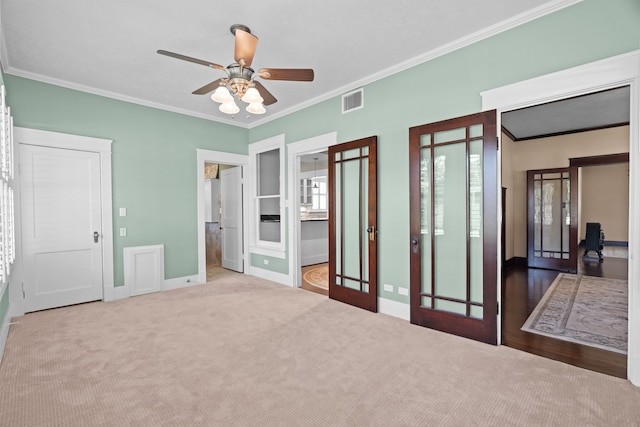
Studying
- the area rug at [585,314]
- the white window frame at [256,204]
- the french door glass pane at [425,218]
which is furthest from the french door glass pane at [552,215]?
the white window frame at [256,204]

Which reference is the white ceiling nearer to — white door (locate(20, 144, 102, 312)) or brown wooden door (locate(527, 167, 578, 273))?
white door (locate(20, 144, 102, 312))

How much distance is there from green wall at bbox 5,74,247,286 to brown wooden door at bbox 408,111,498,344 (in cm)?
377

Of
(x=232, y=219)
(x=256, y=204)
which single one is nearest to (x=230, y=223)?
(x=232, y=219)

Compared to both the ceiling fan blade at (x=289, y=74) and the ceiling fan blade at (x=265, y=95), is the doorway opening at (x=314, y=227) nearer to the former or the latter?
the ceiling fan blade at (x=265, y=95)

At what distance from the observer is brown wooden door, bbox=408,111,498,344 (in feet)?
9.64

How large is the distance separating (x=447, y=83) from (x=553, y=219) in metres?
5.16

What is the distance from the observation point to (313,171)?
9633 mm

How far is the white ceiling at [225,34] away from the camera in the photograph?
→ 2.59 metres

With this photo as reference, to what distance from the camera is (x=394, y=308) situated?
373 cm

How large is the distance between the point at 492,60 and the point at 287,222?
3621 mm

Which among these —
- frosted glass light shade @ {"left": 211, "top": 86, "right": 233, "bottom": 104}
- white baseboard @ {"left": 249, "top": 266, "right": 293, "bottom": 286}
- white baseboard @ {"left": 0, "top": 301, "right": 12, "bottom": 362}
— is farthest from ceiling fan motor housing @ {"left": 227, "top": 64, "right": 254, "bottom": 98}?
white baseboard @ {"left": 249, "top": 266, "right": 293, "bottom": 286}

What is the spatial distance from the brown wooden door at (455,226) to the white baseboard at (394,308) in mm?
140

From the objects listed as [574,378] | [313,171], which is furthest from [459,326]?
→ [313,171]

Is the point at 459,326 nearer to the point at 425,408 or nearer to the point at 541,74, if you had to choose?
the point at 425,408
